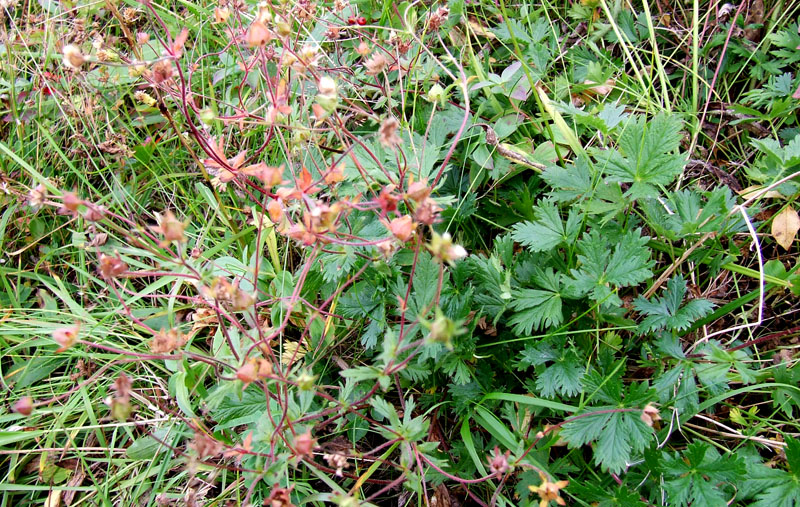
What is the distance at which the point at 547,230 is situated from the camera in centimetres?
156

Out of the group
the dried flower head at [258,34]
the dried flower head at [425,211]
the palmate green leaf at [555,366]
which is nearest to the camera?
the dried flower head at [425,211]

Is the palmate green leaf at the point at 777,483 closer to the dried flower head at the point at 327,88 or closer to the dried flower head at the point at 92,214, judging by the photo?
the dried flower head at the point at 327,88

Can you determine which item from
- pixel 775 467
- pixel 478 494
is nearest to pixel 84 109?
pixel 478 494

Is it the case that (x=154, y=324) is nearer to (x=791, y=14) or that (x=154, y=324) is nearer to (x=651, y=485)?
(x=651, y=485)

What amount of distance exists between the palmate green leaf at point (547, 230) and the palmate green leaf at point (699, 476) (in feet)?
2.01

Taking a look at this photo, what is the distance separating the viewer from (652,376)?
1.64m

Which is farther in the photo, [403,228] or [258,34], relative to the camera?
[258,34]

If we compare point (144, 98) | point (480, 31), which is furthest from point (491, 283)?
point (144, 98)

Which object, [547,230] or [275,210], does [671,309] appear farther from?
[275,210]

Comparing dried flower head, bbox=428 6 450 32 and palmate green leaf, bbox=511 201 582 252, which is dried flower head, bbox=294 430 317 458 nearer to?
palmate green leaf, bbox=511 201 582 252

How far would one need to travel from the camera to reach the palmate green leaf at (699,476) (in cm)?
134

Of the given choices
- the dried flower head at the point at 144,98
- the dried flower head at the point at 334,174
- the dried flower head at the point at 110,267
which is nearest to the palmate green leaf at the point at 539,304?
the dried flower head at the point at 334,174

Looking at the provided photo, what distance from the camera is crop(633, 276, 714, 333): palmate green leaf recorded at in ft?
4.98

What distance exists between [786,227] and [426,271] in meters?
1.19
